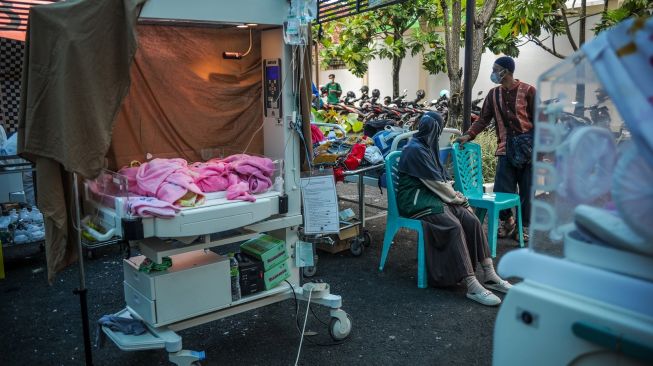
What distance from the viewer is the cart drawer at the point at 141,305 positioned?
309cm

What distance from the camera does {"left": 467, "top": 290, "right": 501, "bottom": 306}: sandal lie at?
420 centimetres

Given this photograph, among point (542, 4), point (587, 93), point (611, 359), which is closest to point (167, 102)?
point (587, 93)

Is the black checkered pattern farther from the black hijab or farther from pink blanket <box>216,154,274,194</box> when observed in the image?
the black hijab

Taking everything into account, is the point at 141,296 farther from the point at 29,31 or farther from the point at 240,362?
the point at 29,31

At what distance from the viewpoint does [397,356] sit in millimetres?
3529

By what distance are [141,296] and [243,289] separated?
0.62m

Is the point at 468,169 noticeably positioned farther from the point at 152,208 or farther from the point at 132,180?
the point at 152,208

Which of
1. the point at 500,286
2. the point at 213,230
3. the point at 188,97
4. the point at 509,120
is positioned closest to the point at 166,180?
the point at 213,230

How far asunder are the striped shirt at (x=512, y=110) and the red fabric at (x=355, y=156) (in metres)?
1.20

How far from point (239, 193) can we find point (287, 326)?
3.89 ft

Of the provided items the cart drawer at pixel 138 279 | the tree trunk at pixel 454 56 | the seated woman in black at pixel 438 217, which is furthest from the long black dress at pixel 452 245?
the tree trunk at pixel 454 56

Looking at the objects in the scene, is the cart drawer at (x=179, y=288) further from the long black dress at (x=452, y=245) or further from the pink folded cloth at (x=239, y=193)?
the long black dress at (x=452, y=245)

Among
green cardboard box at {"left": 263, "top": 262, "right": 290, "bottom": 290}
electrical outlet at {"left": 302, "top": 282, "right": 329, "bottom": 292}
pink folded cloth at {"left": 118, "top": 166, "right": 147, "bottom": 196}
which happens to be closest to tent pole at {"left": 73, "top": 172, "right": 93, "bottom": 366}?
pink folded cloth at {"left": 118, "top": 166, "right": 147, "bottom": 196}

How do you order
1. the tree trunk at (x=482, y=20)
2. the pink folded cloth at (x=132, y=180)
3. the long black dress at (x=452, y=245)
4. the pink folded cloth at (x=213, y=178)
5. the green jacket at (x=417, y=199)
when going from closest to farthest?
the pink folded cloth at (x=132, y=180), the pink folded cloth at (x=213, y=178), the long black dress at (x=452, y=245), the green jacket at (x=417, y=199), the tree trunk at (x=482, y=20)
